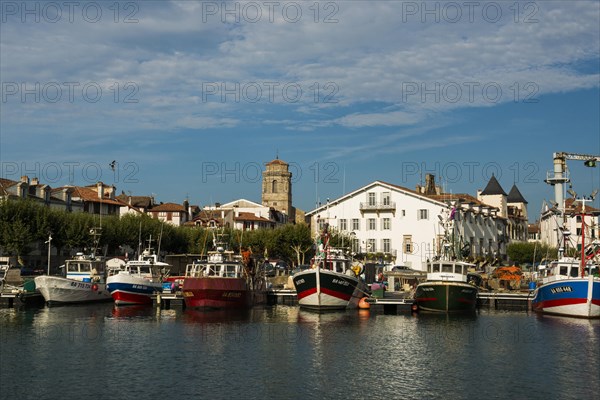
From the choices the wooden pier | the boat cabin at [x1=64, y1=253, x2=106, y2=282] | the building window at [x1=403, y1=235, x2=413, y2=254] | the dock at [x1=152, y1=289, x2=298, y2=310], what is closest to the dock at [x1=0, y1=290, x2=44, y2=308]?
the boat cabin at [x1=64, y1=253, x2=106, y2=282]

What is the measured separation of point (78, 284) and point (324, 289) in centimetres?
2205

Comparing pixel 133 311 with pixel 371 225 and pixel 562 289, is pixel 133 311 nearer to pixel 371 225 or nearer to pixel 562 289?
pixel 562 289

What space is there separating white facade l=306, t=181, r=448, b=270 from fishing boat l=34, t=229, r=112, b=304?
1417 inches

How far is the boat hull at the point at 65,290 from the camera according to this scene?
6041 cm

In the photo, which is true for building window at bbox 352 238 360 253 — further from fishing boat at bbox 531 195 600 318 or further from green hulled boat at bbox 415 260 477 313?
fishing boat at bbox 531 195 600 318

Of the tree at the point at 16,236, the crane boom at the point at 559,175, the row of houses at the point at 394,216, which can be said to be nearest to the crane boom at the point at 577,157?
the crane boom at the point at 559,175

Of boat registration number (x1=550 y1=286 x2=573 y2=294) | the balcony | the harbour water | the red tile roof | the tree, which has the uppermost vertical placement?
the red tile roof

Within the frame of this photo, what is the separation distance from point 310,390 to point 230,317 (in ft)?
84.6

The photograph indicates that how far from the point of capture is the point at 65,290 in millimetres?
61406

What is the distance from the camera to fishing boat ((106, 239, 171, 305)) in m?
60.3

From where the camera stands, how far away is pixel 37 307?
6059 centimetres

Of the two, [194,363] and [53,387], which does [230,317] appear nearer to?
[194,363]

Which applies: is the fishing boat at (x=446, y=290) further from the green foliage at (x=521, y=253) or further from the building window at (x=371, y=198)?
the green foliage at (x=521, y=253)

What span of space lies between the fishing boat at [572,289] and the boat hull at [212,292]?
24102mm
